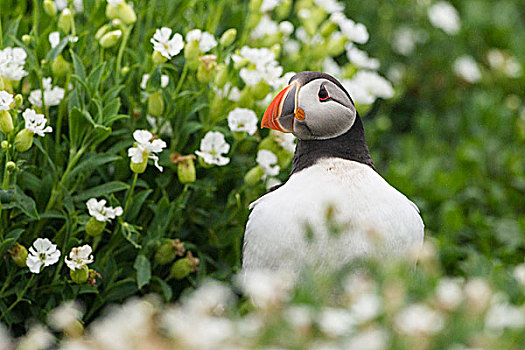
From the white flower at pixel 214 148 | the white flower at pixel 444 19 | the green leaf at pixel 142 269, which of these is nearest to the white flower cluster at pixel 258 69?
the white flower at pixel 214 148

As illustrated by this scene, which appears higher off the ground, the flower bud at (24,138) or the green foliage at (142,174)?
the flower bud at (24,138)

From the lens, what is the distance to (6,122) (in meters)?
2.17

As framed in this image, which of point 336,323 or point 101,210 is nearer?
point 336,323

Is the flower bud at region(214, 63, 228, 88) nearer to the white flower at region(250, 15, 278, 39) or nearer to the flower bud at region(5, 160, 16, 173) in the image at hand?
the white flower at region(250, 15, 278, 39)

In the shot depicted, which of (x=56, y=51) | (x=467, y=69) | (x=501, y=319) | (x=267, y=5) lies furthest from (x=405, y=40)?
(x=501, y=319)

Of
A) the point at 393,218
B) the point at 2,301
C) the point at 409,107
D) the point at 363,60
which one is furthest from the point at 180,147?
the point at 409,107

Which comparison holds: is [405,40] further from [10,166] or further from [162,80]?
[10,166]

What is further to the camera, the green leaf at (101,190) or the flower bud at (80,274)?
the green leaf at (101,190)

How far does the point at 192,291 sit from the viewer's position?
8.55ft

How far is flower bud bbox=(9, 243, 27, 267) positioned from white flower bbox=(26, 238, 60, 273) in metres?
0.02

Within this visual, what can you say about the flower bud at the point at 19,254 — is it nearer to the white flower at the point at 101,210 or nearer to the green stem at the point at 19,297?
the green stem at the point at 19,297

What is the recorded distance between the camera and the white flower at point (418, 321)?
1.25m

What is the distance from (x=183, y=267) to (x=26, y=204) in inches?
22.9

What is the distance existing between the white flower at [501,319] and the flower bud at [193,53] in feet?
4.98
